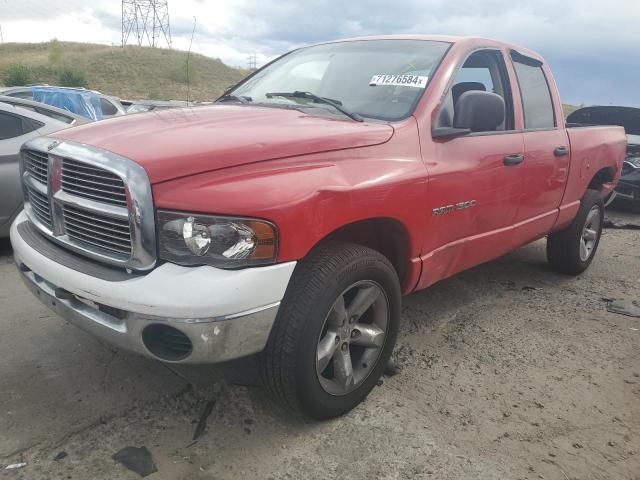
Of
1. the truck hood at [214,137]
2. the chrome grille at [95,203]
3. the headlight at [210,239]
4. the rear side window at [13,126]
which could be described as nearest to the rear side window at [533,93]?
the truck hood at [214,137]

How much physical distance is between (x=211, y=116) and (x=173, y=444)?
157cm

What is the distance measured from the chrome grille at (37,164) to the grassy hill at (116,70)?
41190 mm

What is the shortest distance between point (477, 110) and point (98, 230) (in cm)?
199

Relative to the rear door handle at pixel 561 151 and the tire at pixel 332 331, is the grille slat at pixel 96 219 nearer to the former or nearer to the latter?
the tire at pixel 332 331

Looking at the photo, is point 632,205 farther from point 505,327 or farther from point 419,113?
point 419,113

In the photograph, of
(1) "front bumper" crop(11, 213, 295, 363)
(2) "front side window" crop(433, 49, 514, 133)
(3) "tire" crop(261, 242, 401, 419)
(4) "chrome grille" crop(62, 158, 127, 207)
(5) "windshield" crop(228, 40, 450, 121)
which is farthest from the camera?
(2) "front side window" crop(433, 49, 514, 133)

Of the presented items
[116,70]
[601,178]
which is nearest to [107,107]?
[601,178]

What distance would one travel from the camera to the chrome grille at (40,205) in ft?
8.35

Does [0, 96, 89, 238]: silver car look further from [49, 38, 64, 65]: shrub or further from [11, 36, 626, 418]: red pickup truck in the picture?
[49, 38, 64, 65]: shrub

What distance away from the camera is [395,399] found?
111 inches

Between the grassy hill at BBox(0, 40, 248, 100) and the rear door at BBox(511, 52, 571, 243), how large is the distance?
40.3m

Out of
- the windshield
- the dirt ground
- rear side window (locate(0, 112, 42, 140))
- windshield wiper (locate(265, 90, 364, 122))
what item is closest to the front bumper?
the dirt ground

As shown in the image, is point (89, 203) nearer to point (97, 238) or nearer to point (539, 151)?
point (97, 238)

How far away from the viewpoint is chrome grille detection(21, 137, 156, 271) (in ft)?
6.66
